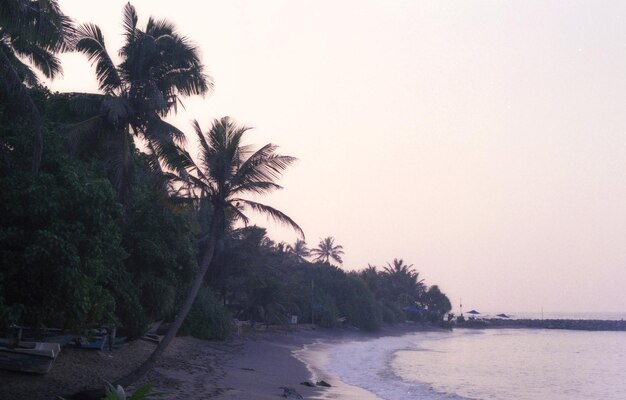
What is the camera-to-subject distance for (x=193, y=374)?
17719 millimetres

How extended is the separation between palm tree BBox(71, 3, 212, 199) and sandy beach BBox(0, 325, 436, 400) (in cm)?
488

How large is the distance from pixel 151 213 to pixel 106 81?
170 inches

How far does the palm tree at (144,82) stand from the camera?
55.2 feet

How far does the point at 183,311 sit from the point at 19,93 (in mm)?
6973

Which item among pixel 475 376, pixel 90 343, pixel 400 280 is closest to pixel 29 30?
pixel 90 343

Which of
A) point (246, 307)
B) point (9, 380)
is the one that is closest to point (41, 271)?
point (9, 380)

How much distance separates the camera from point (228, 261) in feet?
115

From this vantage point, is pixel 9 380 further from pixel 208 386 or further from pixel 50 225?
pixel 208 386

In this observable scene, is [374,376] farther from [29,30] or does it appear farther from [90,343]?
[29,30]

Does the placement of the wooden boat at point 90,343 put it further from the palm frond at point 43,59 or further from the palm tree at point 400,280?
the palm tree at point 400,280

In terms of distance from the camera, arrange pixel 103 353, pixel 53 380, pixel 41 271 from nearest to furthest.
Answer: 1. pixel 41 271
2. pixel 53 380
3. pixel 103 353

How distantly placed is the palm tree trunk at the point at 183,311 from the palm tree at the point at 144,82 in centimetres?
227

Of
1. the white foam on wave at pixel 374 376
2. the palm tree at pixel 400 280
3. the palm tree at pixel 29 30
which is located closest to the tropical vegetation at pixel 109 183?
the palm tree at pixel 29 30

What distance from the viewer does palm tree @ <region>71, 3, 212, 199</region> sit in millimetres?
16812
